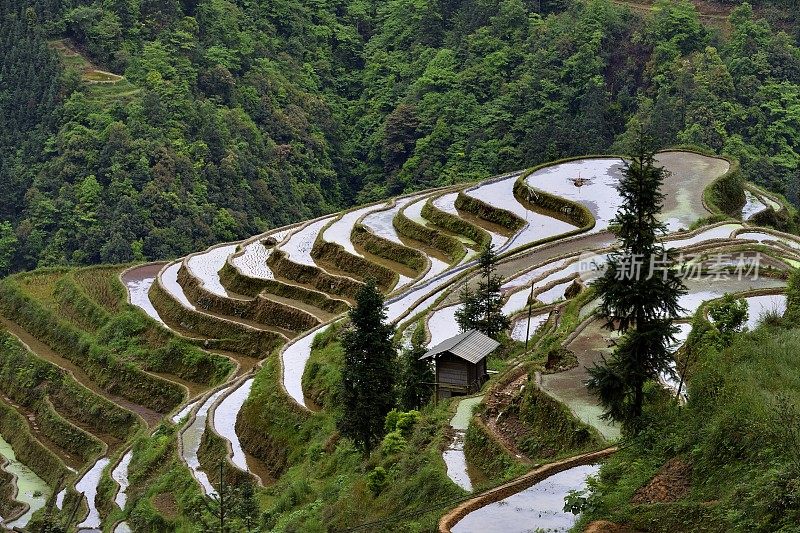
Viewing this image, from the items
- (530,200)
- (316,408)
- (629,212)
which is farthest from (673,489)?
(530,200)

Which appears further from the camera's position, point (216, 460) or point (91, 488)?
point (91, 488)

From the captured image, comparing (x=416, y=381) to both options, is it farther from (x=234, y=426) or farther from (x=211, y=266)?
(x=211, y=266)

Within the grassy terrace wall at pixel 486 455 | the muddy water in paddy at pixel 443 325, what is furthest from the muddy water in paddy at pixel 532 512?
the muddy water in paddy at pixel 443 325

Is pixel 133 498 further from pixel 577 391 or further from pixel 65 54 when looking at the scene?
pixel 65 54

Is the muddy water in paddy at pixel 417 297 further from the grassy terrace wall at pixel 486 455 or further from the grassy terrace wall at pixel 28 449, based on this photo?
the grassy terrace wall at pixel 486 455

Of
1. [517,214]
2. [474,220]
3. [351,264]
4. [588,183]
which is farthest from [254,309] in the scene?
[588,183]

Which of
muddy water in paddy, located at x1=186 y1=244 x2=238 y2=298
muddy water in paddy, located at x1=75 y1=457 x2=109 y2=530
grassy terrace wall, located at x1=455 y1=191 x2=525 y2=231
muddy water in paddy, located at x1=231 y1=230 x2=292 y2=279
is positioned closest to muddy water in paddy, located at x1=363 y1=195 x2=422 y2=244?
grassy terrace wall, located at x1=455 y1=191 x2=525 y2=231

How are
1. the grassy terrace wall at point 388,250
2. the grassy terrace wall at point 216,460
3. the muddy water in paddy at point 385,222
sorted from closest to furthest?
the grassy terrace wall at point 216,460 → the grassy terrace wall at point 388,250 → the muddy water in paddy at point 385,222
